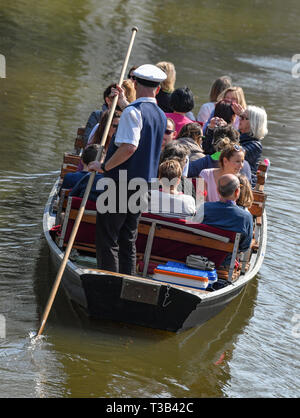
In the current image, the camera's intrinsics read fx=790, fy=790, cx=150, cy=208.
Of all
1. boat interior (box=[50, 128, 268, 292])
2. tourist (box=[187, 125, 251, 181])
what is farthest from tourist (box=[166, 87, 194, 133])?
boat interior (box=[50, 128, 268, 292])

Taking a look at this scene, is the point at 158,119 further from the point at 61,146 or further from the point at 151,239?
the point at 61,146

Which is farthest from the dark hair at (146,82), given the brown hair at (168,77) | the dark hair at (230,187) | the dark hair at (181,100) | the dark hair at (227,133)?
the brown hair at (168,77)

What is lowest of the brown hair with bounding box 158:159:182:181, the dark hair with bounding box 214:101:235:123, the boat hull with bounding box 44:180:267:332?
the boat hull with bounding box 44:180:267:332

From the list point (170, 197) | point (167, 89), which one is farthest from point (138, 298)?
point (167, 89)

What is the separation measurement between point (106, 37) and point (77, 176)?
13.5m

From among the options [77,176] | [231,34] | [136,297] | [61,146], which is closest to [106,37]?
[231,34]

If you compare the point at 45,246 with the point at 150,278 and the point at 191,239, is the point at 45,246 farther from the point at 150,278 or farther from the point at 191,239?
the point at 191,239

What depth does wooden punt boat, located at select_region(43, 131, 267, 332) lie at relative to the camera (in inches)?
243

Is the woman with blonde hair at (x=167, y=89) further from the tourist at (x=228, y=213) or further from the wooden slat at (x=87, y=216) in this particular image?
the wooden slat at (x=87, y=216)

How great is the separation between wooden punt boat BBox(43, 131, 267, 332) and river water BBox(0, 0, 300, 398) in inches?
10.8

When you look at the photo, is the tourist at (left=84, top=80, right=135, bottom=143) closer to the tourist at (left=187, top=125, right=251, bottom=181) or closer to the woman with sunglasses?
the tourist at (left=187, top=125, right=251, bottom=181)

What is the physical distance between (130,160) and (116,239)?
68 cm

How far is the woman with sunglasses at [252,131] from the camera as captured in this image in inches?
327
